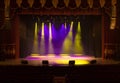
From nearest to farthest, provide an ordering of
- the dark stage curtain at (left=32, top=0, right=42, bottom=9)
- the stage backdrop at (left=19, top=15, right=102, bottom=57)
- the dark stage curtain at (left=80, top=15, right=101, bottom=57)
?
the dark stage curtain at (left=32, top=0, right=42, bottom=9) → the dark stage curtain at (left=80, top=15, right=101, bottom=57) → the stage backdrop at (left=19, top=15, right=102, bottom=57)

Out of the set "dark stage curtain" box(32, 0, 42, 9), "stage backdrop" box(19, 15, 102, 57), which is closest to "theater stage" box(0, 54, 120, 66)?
"stage backdrop" box(19, 15, 102, 57)

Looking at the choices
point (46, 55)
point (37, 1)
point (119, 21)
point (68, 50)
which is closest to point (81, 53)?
point (68, 50)

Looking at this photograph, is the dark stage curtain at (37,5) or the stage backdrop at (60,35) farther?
the stage backdrop at (60,35)

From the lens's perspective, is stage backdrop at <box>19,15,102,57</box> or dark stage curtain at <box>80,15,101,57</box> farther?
stage backdrop at <box>19,15,102,57</box>

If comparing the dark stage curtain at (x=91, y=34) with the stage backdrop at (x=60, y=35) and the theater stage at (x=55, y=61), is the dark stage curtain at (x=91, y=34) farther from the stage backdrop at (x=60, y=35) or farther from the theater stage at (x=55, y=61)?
the theater stage at (x=55, y=61)

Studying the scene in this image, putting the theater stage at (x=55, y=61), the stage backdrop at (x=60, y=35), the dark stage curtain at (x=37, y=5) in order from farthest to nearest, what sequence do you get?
the stage backdrop at (x=60, y=35)
the dark stage curtain at (x=37, y=5)
the theater stage at (x=55, y=61)

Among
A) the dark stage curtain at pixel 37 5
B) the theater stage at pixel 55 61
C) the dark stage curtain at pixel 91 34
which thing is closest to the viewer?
the theater stage at pixel 55 61

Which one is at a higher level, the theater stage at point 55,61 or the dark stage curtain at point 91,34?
the dark stage curtain at point 91,34

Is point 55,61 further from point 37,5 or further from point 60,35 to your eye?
point 60,35

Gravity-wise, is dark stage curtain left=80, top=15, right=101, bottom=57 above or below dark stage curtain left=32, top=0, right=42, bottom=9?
below

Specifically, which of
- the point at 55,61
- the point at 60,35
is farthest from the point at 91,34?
the point at 55,61

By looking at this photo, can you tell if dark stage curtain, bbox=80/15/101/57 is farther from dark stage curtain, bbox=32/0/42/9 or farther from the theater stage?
dark stage curtain, bbox=32/0/42/9

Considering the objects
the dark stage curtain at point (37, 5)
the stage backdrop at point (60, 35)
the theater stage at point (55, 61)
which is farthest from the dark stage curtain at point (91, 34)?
the dark stage curtain at point (37, 5)
